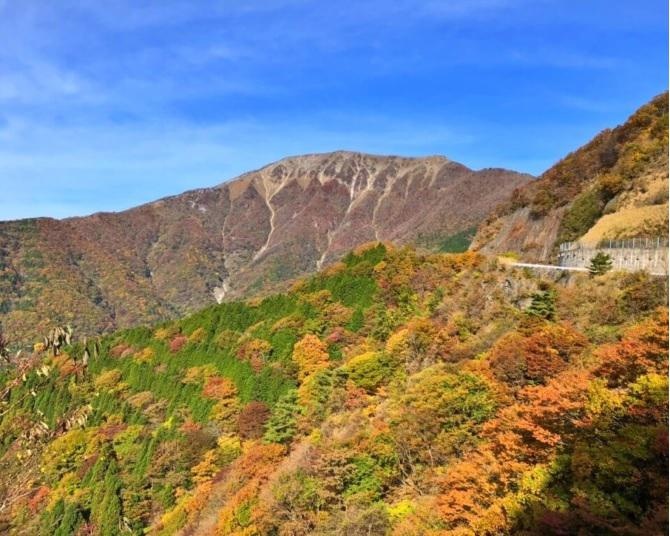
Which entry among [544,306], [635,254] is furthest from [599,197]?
[544,306]

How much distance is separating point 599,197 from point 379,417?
31.2 metres

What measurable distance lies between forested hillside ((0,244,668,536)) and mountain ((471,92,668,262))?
7.34 meters

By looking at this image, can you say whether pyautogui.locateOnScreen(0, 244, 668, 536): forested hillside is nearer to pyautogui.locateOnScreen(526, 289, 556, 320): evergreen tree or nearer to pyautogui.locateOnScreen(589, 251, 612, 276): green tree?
pyautogui.locateOnScreen(526, 289, 556, 320): evergreen tree

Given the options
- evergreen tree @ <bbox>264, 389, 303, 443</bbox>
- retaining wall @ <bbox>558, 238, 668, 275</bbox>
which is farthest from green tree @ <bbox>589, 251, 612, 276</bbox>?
evergreen tree @ <bbox>264, 389, 303, 443</bbox>

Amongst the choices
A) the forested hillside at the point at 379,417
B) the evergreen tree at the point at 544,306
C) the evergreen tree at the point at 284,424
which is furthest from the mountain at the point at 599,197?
the evergreen tree at the point at 284,424

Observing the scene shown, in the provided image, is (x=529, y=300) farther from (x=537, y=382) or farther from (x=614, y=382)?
(x=614, y=382)

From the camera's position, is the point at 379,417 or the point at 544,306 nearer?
the point at 544,306

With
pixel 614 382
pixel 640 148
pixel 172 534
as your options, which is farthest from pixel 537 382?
pixel 640 148

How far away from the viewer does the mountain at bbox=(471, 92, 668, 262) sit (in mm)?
40134

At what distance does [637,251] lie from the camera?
3009cm

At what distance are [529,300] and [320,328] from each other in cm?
Result: 3106

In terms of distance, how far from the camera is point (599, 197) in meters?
49.8

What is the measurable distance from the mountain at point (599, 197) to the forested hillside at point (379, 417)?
7339 mm

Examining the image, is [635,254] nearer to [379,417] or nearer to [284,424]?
[379,417]
